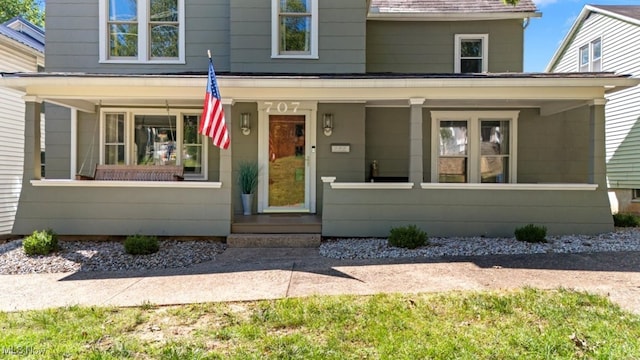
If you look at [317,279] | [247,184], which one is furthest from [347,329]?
[247,184]

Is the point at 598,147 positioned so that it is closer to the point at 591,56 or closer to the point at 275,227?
the point at 275,227

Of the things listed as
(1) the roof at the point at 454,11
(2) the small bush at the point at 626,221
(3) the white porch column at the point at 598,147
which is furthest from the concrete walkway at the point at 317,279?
(1) the roof at the point at 454,11

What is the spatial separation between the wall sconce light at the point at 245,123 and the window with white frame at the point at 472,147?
4.33 metres

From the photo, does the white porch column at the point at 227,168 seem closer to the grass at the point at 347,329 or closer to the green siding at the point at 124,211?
the green siding at the point at 124,211

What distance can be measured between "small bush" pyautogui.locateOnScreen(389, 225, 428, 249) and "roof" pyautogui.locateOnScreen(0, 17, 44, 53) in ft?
36.0

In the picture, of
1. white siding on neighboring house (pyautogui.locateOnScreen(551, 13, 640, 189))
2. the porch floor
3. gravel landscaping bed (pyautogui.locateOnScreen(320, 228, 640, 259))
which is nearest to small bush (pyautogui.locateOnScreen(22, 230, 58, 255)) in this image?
the porch floor

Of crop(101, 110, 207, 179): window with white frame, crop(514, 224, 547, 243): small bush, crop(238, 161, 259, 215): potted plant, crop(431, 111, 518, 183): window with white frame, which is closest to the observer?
crop(514, 224, 547, 243): small bush

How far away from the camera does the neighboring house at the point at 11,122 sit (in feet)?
34.2

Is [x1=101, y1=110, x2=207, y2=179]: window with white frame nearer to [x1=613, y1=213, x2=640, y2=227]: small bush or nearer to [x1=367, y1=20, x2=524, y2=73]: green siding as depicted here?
[x1=367, y1=20, x2=524, y2=73]: green siding

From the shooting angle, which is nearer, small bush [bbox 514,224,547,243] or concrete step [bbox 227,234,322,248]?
small bush [bbox 514,224,547,243]

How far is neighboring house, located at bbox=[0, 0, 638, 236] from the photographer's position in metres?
7.23

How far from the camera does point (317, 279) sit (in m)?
4.92

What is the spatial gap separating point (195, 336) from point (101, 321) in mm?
1015

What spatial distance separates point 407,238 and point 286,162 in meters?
3.40
